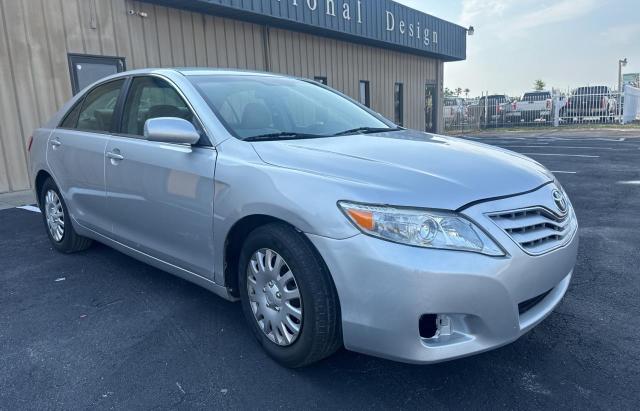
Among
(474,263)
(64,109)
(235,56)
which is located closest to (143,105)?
(64,109)

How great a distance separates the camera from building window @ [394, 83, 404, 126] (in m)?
17.2

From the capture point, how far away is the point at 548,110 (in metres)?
24.3

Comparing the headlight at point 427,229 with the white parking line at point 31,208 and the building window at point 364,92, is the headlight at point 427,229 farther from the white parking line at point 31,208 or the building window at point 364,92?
the building window at point 364,92

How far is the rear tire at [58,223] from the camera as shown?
4164 millimetres

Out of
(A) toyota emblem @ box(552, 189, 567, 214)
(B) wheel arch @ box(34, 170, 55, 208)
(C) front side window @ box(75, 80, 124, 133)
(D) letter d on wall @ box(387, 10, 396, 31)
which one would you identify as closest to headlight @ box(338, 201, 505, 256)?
(A) toyota emblem @ box(552, 189, 567, 214)

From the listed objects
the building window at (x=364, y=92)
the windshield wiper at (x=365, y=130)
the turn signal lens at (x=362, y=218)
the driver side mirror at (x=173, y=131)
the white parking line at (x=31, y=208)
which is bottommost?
the white parking line at (x=31, y=208)

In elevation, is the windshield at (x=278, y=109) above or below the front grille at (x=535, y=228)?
above

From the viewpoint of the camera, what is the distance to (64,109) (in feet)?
13.9

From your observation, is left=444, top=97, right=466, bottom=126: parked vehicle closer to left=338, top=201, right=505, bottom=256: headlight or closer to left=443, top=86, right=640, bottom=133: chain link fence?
left=443, top=86, right=640, bottom=133: chain link fence

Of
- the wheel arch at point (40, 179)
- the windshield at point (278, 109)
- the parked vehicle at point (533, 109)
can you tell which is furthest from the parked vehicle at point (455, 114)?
the wheel arch at point (40, 179)

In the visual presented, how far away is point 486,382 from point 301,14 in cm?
1039

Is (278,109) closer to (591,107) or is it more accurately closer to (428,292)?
(428,292)

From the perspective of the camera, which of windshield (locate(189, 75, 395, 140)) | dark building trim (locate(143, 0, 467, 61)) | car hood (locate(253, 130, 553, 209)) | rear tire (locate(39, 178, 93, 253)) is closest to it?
car hood (locate(253, 130, 553, 209))

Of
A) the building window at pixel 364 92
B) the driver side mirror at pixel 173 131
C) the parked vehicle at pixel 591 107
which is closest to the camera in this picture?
the driver side mirror at pixel 173 131
